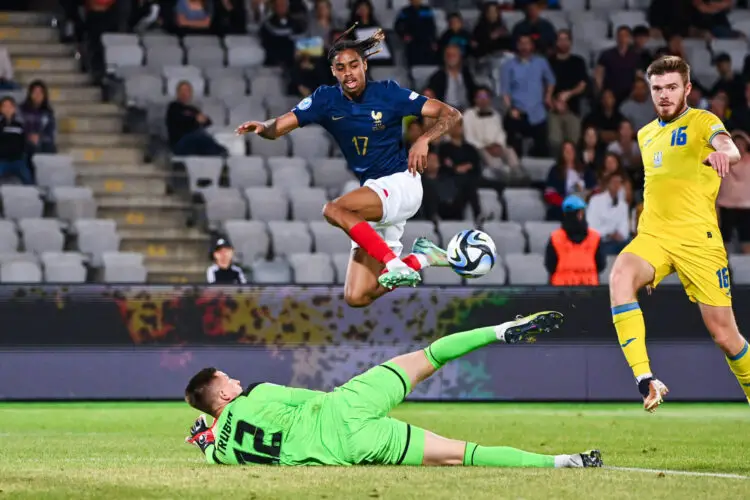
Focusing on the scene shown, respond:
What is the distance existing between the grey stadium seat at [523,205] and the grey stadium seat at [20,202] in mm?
5660

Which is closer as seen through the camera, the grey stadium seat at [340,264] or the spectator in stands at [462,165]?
the grey stadium seat at [340,264]

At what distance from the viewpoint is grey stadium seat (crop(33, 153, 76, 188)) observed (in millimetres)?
17364

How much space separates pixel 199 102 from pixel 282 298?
4.87 m

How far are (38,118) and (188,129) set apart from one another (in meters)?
1.83

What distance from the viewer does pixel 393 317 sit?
14.7 metres

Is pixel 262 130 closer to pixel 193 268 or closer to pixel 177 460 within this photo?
pixel 177 460

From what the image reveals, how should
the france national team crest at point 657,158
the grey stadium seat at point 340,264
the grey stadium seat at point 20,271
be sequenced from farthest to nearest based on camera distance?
the grey stadium seat at point 340,264 < the grey stadium seat at point 20,271 < the france national team crest at point 657,158

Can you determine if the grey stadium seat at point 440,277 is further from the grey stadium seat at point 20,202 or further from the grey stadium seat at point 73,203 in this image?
the grey stadium seat at point 20,202

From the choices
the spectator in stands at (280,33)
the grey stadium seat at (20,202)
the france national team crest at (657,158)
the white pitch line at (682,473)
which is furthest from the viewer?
the spectator in stands at (280,33)

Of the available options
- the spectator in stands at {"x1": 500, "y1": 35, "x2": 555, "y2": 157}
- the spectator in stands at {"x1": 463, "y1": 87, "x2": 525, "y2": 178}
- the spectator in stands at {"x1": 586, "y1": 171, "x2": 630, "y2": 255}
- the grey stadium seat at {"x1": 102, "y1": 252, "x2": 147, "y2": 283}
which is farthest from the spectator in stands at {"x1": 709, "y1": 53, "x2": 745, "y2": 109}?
the grey stadium seat at {"x1": 102, "y1": 252, "x2": 147, "y2": 283}

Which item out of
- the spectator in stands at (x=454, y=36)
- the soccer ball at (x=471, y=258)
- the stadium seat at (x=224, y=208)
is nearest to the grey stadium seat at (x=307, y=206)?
the stadium seat at (x=224, y=208)

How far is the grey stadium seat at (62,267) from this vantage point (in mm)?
15656

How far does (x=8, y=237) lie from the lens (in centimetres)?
1592

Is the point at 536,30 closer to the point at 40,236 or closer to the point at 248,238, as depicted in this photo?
the point at 248,238
